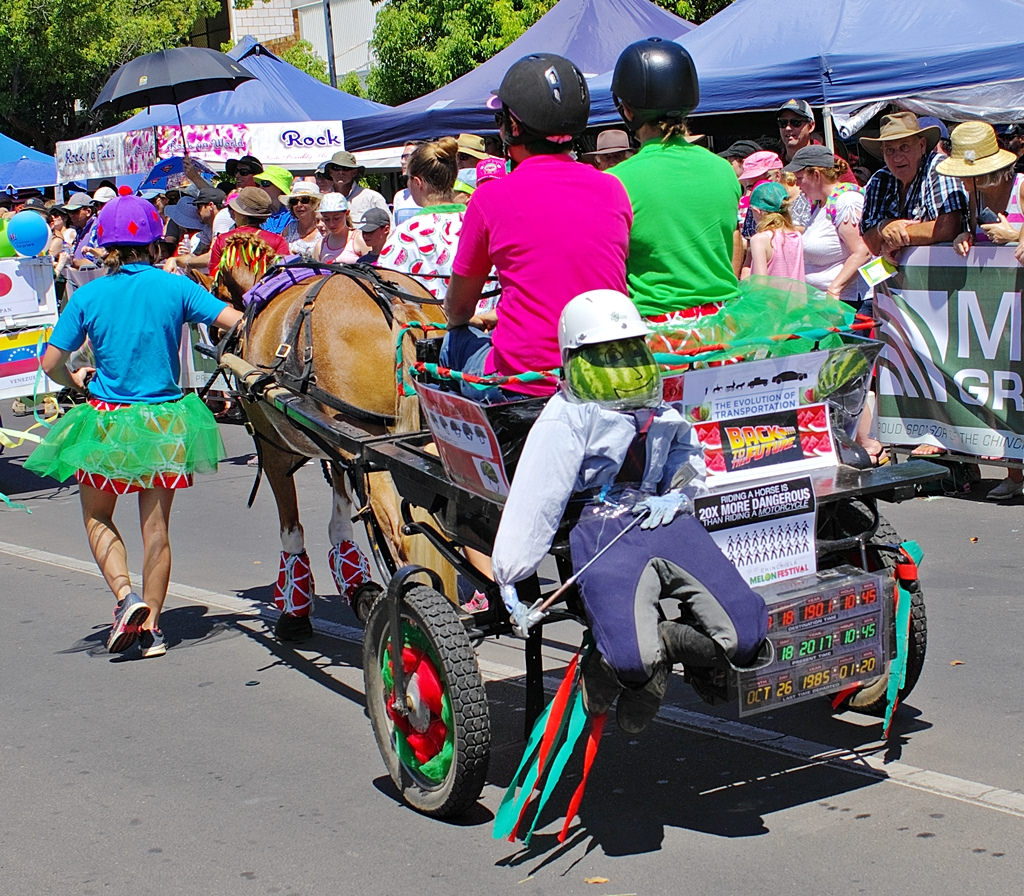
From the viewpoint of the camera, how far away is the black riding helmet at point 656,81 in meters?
4.71

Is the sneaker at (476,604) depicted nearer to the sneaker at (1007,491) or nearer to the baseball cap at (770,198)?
the sneaker at (1007,491)

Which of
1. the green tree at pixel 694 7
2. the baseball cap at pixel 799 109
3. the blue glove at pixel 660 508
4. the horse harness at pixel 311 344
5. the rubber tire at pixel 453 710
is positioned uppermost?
the green tree at pixel 694 7

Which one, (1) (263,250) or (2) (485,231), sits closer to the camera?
(2) (485,231)

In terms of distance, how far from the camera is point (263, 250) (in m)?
7.41

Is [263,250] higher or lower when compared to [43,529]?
higher

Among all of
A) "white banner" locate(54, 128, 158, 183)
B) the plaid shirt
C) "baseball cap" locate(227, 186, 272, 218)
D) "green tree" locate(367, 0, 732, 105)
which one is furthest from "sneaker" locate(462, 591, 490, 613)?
"green tree" locate(367, 0, 732, 105)

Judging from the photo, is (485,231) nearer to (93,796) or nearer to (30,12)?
(93,796)

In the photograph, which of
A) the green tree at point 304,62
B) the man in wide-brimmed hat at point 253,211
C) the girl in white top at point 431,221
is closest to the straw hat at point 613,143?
the man in wide-brimmed hat at point 253,211

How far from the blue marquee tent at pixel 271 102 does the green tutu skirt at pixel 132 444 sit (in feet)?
49.1

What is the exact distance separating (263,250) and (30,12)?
31526mm

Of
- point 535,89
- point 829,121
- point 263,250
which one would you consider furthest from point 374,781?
point 829,121

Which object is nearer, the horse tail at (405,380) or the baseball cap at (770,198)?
the horse tail at (405,380)

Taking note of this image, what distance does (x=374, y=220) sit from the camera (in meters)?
9.64

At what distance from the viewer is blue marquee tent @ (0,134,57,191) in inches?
992
